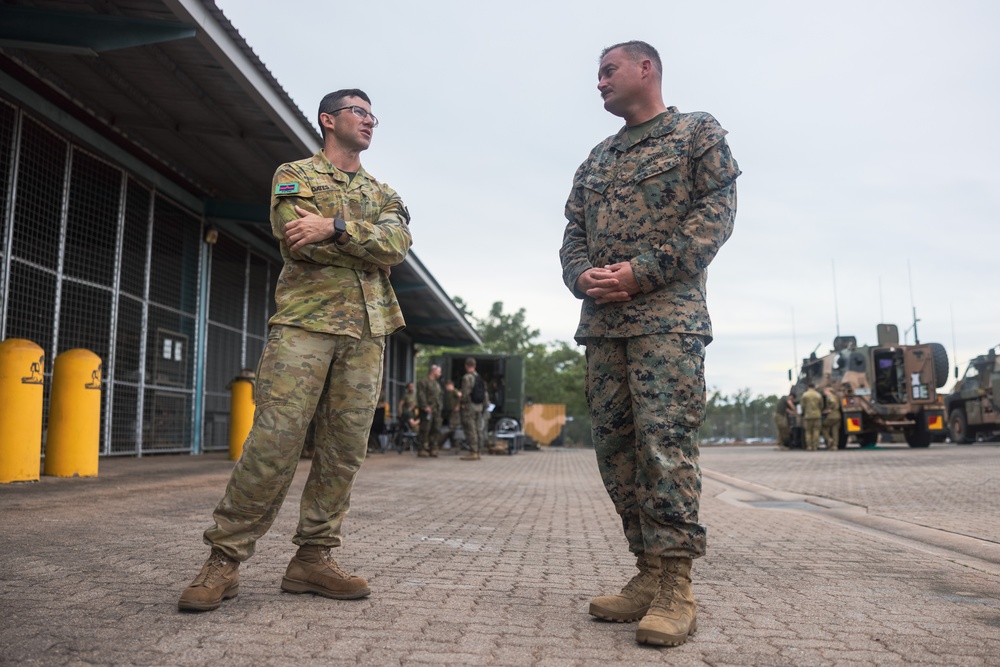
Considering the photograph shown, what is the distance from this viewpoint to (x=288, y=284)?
11.1 feet

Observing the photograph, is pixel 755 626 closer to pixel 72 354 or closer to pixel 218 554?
pixel 218 554

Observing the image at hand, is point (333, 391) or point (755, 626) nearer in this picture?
point (755, 626)

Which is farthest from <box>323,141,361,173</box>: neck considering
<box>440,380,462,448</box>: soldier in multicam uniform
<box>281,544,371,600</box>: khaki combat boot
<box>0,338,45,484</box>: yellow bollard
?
<box>440,380,462,448</box>: soldier in multicam uniform

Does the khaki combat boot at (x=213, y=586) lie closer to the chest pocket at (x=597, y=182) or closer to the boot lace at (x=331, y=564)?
the boot lace at (x=331, y=564)

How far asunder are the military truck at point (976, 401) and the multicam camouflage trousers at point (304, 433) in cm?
2425

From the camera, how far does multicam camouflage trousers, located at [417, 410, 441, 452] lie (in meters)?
19.2

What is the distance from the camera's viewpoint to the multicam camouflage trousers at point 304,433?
10.2 feet

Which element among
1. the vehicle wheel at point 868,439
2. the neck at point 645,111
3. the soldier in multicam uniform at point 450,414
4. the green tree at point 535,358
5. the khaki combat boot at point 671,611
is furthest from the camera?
the green tree at point 535,358

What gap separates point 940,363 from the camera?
24484 mm

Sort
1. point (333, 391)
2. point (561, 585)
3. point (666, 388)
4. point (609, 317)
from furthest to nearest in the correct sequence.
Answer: point (561, 585), point (333, 391), point (609, 317), point (666, 388)

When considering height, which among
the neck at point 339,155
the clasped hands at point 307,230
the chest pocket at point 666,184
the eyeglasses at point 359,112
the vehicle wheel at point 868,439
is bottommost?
the vehicle wheel at point 868,439

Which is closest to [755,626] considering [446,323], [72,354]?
[72,354]

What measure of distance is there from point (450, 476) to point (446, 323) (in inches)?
620

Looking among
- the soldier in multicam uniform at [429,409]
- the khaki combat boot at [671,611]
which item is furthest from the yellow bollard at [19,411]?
the soldier in multicam uniform at [429,409]
